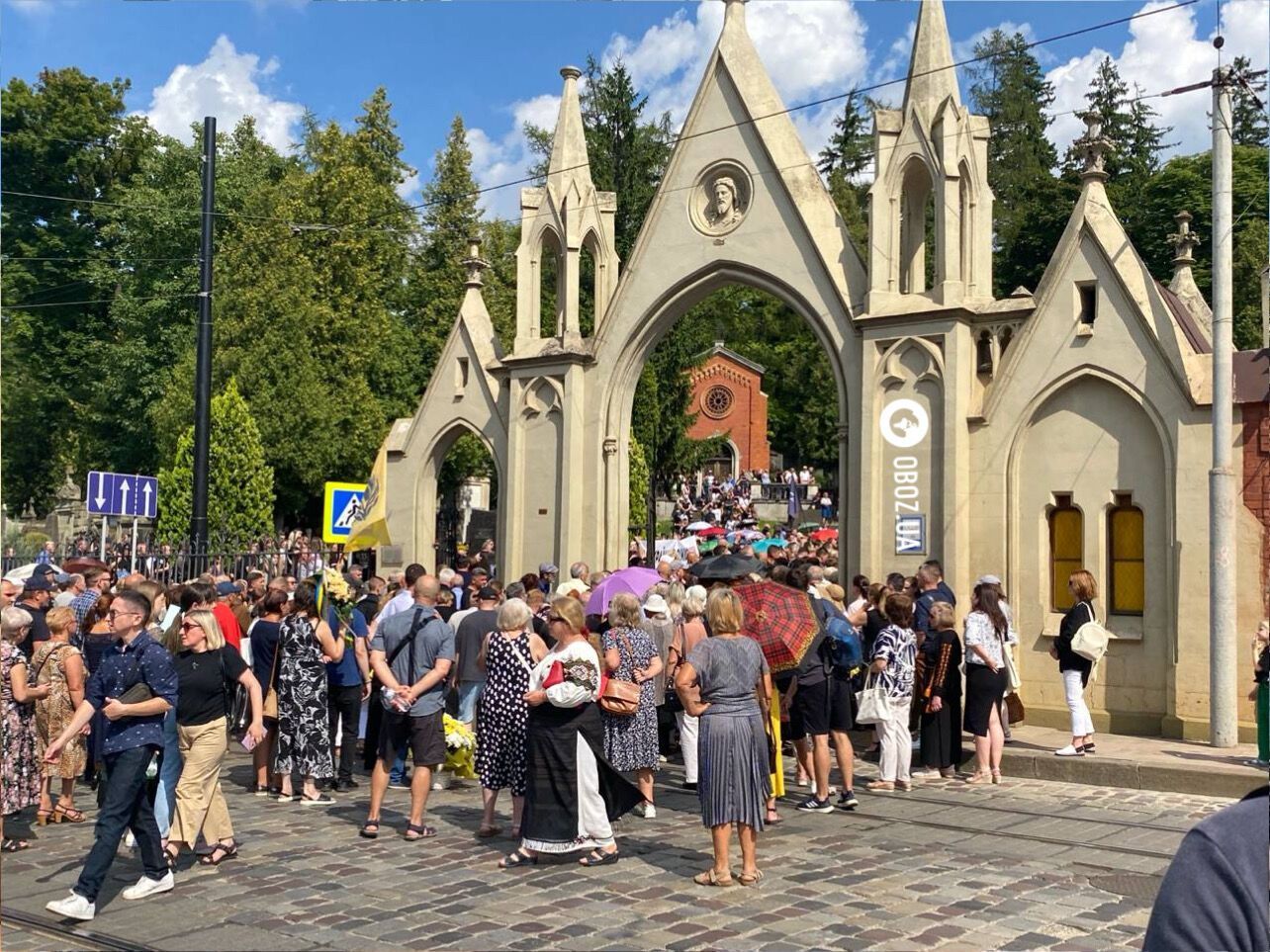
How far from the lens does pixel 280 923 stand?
7.26 meters

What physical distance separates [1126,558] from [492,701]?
9.31 meters

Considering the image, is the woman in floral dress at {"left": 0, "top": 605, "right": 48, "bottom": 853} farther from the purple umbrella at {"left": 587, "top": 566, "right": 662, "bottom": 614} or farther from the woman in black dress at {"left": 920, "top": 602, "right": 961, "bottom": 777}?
the woman in black dress at {"left": 920, "top": 602, "right": 961, "bottom": 777}

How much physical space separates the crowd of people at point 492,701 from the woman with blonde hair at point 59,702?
0.07 ft

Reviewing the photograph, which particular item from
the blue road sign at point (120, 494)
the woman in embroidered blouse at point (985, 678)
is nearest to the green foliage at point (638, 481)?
the blue road sign at point (120, 494)

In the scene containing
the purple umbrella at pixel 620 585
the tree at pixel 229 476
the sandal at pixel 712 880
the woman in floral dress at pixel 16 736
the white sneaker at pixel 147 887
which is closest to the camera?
the white sneaker at pixel 147 887

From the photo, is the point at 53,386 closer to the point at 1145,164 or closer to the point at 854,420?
the point at 854,420

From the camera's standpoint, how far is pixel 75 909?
742 cm

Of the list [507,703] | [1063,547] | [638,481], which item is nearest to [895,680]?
[507,703]

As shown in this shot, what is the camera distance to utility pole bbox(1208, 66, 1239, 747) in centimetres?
1282

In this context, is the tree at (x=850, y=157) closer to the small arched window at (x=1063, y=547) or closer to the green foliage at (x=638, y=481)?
the green foliage at (x=638, y=481)

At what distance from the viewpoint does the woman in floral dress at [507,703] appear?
9500 mm

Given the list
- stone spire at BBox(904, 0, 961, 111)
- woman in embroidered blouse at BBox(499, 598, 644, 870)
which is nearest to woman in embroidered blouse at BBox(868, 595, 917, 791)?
woman in embroidered blouse at BBox(499, 598, 644, 870)

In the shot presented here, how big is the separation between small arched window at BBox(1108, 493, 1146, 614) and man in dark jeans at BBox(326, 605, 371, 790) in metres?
9.17

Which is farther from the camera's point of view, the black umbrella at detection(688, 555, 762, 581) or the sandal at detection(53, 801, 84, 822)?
the black umbrella at detection(688, 555, 762, 581)
